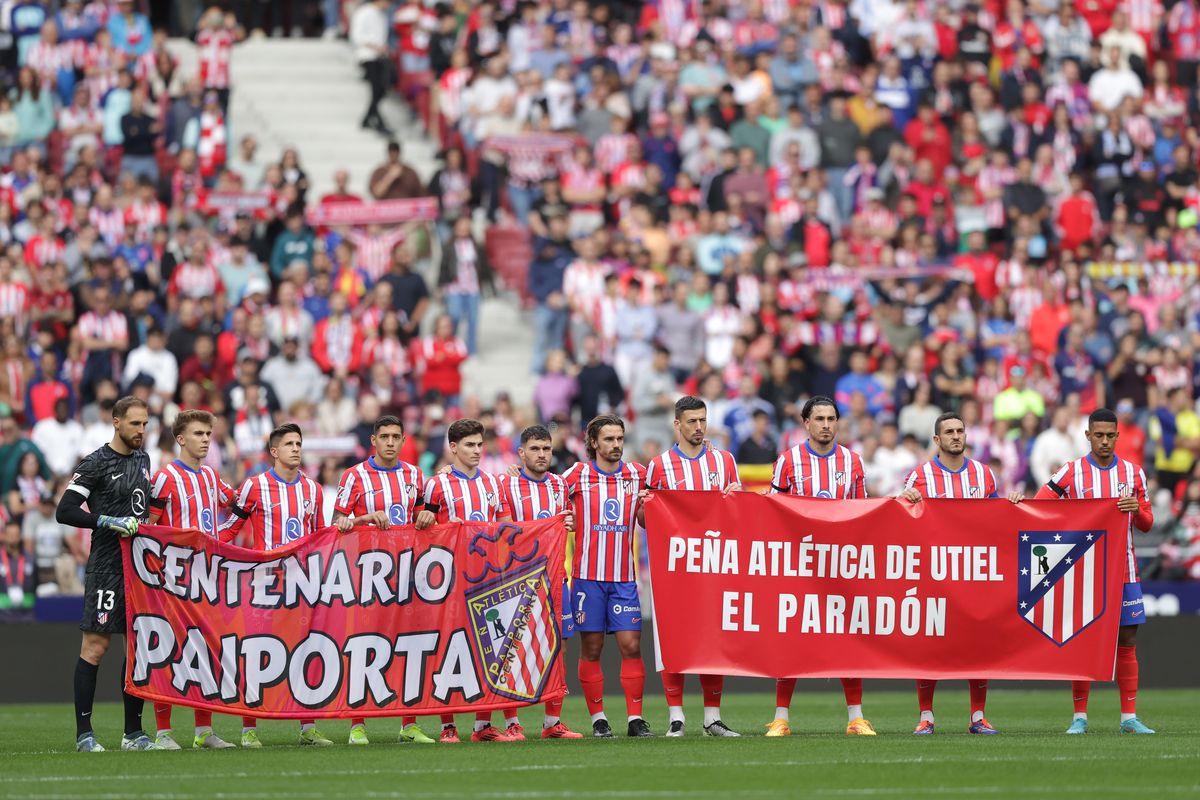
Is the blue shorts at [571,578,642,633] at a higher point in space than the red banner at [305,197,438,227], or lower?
lower

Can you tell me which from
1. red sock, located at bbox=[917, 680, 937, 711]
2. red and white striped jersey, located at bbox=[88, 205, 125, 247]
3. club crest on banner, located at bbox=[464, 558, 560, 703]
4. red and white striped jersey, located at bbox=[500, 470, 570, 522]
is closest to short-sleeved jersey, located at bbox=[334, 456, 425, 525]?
red and white striped jersey, located at bbox=[500, 470, 570, 522]

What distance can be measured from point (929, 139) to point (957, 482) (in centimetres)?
1495

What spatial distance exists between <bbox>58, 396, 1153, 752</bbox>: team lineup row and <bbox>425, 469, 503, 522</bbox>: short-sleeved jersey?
10 millimetres

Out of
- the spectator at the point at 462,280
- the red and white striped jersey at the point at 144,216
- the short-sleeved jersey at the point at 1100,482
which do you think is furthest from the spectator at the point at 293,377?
the short-sleeved jersey at the point at 1100,482

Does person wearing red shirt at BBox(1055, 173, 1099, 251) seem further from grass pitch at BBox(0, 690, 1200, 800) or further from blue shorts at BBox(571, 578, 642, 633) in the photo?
blue shorts at BBox(571, 578, 642, 633)

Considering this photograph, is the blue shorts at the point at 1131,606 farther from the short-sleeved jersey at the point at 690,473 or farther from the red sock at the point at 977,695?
the short-sleeved jersey at the point at 690,473

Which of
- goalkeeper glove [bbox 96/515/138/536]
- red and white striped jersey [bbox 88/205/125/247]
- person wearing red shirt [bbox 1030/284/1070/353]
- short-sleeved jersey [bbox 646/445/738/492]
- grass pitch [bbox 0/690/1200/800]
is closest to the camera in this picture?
grass pitch [bbox 0/690/1200/800]

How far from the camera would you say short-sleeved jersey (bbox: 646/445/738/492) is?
15352 mm

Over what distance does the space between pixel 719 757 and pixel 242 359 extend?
41.0 ft

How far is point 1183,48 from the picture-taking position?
3266 centimetres

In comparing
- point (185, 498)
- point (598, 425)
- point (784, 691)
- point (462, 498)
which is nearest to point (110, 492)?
point (185, 498)

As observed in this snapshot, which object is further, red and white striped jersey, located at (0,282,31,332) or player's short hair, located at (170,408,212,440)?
red and white striped jersey, located at (0,282,31,332)

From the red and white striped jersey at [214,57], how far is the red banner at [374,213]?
9.98ft

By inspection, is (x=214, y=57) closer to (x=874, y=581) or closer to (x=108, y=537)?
(x=108, y=537)
